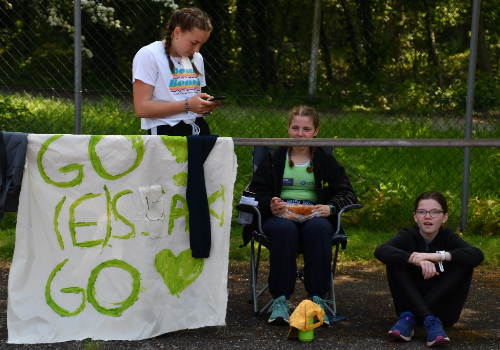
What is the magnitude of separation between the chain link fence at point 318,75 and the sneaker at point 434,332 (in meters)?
2.85

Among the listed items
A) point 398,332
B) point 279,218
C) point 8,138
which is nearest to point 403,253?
point 398,332

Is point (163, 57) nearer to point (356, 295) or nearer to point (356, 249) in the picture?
point (356, 295)

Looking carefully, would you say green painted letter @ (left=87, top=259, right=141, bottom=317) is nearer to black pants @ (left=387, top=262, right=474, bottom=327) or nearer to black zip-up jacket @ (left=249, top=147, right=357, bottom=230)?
black zip-up jacket @ (left=249, top=147, right=357, bottom=230)

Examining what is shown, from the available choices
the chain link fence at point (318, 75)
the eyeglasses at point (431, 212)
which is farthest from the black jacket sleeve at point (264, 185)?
the chain link fence at point (318, 75)

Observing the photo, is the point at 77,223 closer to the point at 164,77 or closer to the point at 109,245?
the point at 109,245

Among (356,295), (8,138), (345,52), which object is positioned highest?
(345,52)

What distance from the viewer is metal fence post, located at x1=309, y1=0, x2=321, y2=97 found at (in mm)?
6586

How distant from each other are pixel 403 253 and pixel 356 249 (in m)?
2.17

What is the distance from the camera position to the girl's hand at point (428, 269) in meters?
3.25

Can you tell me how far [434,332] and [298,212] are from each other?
1.07 m

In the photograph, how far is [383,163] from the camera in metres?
6.73

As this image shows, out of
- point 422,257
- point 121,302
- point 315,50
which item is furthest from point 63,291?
point 315,50

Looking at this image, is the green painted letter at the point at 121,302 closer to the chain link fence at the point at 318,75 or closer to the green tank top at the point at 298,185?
the green tank top at the point at 298,185

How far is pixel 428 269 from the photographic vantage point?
325 cm
